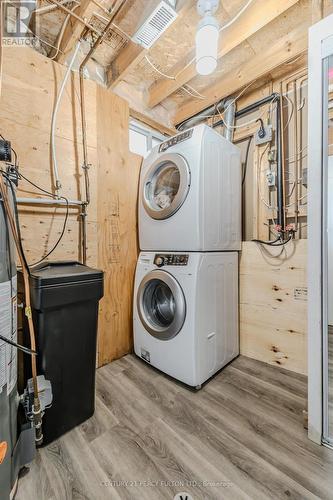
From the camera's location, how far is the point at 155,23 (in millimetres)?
1403

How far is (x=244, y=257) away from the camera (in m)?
1.94

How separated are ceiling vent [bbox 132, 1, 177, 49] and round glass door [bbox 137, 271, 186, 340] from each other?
1.61m

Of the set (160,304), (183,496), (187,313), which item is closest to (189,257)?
(187,313)

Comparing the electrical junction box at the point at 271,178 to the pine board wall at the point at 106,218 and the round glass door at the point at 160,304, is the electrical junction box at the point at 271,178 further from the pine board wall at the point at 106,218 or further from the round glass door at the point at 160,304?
the round glass door at the point at 160,304

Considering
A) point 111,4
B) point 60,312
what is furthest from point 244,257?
point 111,4

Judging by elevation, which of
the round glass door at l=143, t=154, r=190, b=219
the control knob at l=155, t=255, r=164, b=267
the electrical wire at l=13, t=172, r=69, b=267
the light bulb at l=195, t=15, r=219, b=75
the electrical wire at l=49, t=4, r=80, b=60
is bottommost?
the control knob at l=155, t=255, r=164, b=267

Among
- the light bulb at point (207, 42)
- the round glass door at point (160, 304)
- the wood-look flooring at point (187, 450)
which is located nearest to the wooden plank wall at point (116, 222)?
the round glass door at point (160, 304)

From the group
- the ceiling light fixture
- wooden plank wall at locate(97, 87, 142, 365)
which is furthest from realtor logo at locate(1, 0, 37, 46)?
the ceiling light fixture

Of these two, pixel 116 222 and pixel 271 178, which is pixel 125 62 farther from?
pixel 271 178

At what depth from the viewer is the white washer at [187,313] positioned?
1438mm

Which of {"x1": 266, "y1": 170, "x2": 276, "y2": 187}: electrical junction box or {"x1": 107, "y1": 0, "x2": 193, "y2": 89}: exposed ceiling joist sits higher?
{"x1": 107, "y1": 0, "x2": 193, "y2": 89}: exposed ceiling joist

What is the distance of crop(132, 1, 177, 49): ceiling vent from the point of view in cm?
134

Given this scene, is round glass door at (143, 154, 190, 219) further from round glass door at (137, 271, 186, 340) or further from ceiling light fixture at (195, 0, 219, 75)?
ceiling light fixture at (195, 0, 219, 75)

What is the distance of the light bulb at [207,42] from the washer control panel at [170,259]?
1322mm
